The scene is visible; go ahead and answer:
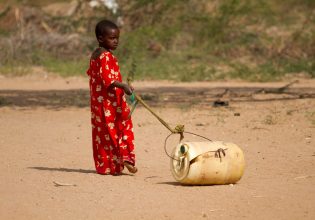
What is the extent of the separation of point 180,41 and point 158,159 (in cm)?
1360

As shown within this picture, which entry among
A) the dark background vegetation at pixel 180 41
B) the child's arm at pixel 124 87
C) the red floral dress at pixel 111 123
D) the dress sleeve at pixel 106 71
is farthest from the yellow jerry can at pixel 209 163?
the dark background vegetation at pixel 180 41

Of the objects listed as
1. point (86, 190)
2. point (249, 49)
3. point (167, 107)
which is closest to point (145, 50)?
point (249, 49)

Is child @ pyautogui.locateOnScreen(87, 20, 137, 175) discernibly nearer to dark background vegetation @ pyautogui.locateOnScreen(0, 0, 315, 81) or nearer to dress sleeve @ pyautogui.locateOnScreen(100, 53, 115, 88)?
dress sleeve @ pyautogui.locateOnScreen(100, 53, 115, 88)

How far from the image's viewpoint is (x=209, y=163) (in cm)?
746

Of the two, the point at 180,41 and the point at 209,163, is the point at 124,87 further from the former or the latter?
the point at 180,41

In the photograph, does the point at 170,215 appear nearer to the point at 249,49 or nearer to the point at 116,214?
the point at 116,214

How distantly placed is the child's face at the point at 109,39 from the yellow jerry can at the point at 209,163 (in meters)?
1.27

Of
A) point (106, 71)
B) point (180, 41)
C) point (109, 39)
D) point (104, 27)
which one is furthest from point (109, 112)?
point (180, 41)

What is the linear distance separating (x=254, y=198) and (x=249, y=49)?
15473 millimetres

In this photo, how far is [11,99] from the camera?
55.0 ft

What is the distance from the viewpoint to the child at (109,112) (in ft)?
27.4

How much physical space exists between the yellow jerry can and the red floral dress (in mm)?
876

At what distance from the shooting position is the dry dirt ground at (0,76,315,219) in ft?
22.3

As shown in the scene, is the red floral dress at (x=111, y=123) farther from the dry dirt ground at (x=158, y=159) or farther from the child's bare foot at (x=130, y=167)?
the dry dirt ground at (x=158, y=159)
